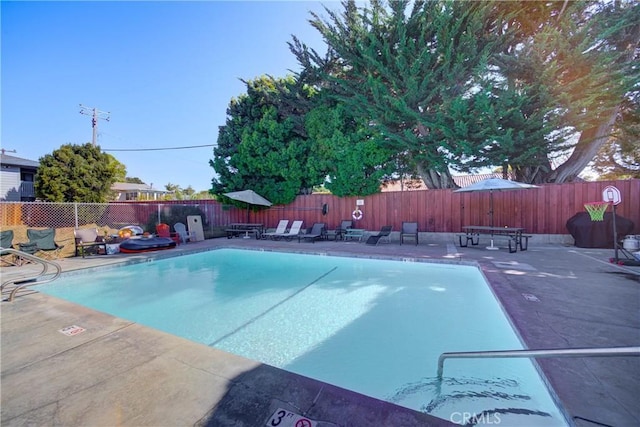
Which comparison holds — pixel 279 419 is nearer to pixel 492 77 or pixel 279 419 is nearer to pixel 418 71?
pixel 418 71

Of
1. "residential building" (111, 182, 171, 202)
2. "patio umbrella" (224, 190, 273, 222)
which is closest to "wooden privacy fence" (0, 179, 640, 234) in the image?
"patio umbrella" (224, 190, 273, 222)

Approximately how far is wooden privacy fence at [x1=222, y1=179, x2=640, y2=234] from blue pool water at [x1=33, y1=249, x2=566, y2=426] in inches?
154

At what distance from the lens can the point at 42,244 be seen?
6926 millimetres

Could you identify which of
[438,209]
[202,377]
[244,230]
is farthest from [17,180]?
[438,209]

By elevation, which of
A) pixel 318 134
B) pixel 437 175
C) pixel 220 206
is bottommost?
pixel 220 206

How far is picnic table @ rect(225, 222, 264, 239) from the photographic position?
11.9 metres

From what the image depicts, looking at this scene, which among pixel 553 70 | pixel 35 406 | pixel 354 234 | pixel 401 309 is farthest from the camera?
pixel 354 234

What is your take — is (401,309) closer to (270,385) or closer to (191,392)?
(270,385)

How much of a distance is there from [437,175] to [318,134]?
5.22 metres

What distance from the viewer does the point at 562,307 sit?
327 centimetres

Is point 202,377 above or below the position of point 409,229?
below

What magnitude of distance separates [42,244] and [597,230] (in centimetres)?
1517

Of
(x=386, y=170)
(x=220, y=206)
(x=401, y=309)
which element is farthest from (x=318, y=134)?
(x=401, y=309)

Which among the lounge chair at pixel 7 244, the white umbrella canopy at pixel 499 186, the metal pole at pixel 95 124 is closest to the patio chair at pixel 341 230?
the white umbrella canopy at pixel 499 186
